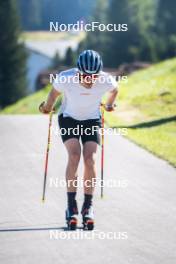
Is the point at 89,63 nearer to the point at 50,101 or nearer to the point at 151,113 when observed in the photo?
the point at 50,101

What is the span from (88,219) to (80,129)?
42.1 inches

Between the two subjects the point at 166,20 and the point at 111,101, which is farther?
the point at 166,20

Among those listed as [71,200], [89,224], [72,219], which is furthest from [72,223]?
[71,200]

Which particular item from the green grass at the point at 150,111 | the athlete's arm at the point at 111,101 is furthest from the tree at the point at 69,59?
the athlete's arm at the point at 111,101

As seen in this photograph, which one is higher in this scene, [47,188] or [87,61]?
[87,61]

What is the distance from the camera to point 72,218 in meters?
7.94

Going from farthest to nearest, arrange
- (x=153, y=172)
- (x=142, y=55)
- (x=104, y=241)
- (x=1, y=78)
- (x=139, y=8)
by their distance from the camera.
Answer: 1. (x=139, y=8)
2. (x=142, y=55)
3. (x=1, y=78)
4. (x=153, y=172)
5. (x=104, y=241)

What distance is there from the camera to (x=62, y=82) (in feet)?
26.3

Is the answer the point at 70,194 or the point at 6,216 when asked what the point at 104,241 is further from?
the point at 6,216

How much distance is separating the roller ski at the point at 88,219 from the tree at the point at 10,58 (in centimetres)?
6781

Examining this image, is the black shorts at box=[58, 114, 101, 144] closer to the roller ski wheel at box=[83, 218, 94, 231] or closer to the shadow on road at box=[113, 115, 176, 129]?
the roller ski wheel at box=[83, 218, 94, 231]

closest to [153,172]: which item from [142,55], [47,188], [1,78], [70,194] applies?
[47,188]

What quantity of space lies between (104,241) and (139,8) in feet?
359

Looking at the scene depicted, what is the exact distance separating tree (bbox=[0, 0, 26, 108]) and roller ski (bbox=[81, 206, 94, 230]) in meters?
67.8
